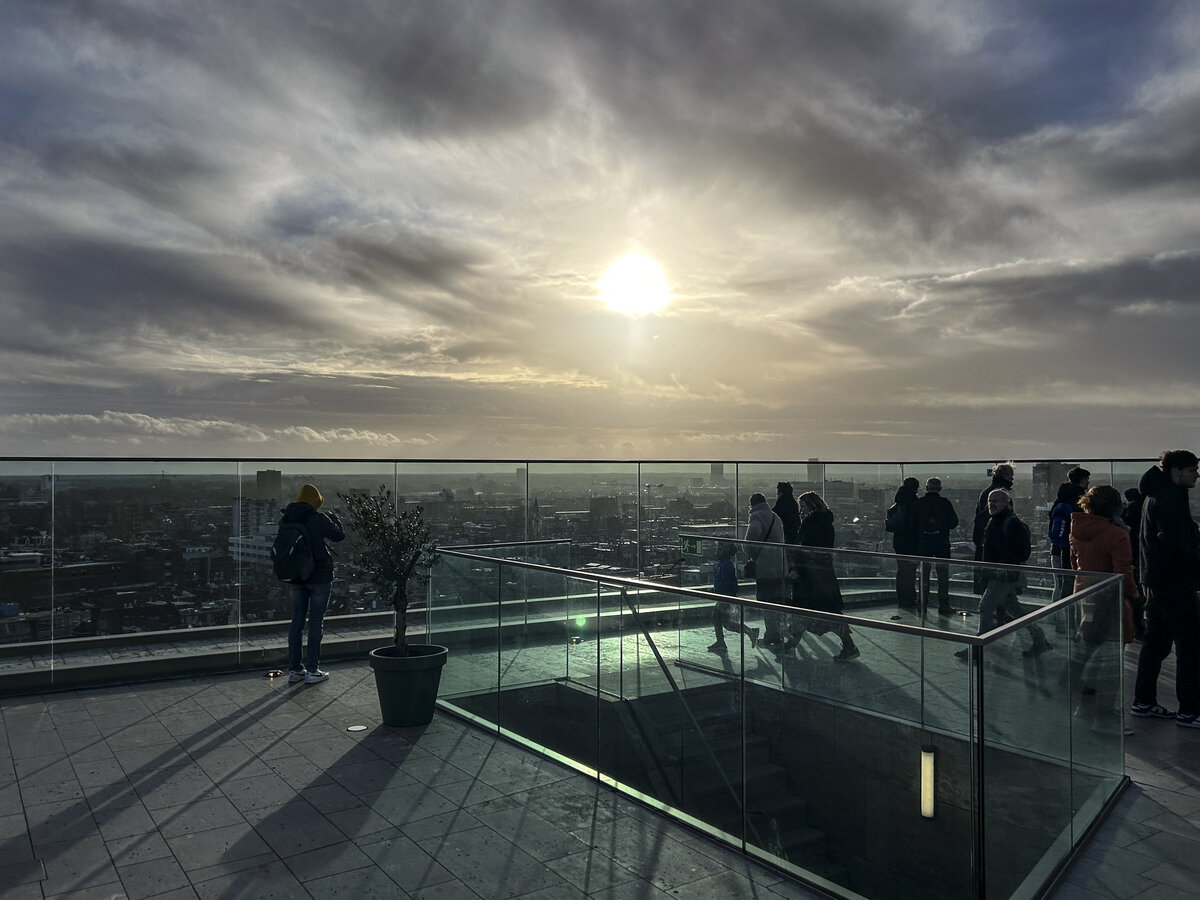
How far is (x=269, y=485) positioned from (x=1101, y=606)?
731 centimetres

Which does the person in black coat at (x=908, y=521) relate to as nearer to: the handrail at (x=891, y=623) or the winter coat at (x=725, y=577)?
the winter coat at (x=725, y=577)

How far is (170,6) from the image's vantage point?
315 inches

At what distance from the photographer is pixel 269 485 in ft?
28.0

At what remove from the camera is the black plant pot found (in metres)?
6.26

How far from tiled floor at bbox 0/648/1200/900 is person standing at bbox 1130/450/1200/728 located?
1.26 feet

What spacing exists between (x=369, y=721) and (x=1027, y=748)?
186 inches

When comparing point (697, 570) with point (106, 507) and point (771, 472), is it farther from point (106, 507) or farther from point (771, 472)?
point (106, 507)

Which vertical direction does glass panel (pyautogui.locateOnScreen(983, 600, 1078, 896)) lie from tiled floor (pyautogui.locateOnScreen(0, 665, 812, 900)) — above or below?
above

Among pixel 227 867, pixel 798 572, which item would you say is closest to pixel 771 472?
pixel 798 572

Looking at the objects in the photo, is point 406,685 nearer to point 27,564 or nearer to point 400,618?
point 400,618

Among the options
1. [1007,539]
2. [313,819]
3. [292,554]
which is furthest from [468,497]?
[1007,539]

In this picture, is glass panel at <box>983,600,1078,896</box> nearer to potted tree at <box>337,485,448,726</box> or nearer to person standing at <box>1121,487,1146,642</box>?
potted tree at <box>337,485,448,726</box>

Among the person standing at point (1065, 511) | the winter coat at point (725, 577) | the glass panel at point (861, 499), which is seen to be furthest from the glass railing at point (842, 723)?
the glass panel at point (861, 499)

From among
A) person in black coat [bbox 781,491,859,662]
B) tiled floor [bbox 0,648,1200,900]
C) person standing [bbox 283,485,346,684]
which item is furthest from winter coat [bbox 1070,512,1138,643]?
A: person standing [bbox 283,485,346,684]
